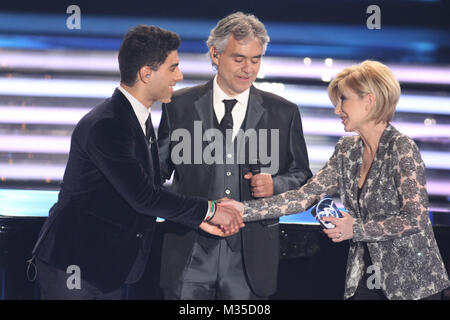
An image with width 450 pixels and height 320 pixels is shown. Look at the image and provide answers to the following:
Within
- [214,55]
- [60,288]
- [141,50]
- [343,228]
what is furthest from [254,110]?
[60,288]

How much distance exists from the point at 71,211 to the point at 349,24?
2.27 m

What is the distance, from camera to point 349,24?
3916 mm

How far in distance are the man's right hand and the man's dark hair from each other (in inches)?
31.7

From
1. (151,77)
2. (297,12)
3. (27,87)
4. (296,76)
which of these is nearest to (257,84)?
(296,76)

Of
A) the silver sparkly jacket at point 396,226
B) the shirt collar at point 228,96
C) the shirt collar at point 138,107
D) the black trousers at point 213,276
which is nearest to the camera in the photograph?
the silver sparkly jacket at point 396,226

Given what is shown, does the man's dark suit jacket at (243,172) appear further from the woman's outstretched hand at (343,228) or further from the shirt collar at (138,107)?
the woman's outstretched hand at (343,228)

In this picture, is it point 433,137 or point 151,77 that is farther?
point 433,137

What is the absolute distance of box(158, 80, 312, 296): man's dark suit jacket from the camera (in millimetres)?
3137

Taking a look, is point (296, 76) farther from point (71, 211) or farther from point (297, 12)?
point (71, 211)

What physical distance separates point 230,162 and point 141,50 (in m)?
0.75

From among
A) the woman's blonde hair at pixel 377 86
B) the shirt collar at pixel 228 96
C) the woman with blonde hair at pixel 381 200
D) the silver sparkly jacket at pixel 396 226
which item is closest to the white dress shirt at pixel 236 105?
the shirt collar at pixel 228 96

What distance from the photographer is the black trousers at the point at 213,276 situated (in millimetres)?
3115

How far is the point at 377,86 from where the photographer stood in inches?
113

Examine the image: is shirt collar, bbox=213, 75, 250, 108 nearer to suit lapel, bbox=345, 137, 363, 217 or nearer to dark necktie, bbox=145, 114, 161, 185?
dark necktie, bbox=145, 114, 161, 185
